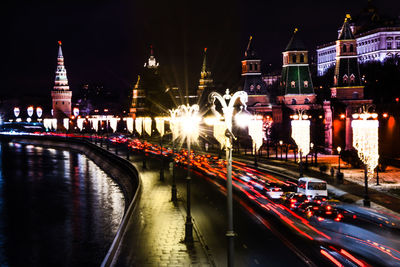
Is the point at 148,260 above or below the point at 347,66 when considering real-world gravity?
below

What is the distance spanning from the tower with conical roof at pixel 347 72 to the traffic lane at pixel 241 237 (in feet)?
141

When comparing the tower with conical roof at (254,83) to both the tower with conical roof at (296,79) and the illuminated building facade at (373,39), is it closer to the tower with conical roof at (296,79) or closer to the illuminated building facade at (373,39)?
the tower with conical roof at (296,79)

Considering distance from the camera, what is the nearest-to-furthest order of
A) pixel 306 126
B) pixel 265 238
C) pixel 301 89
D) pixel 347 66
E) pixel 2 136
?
pixel 265 238, pixel 306 126, pixel 347 66, pixel 301 89, pixel 2 136

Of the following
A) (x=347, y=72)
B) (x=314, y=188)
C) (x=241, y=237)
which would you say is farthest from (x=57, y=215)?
(x=347, y=72)

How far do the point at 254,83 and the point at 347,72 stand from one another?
96.3ft

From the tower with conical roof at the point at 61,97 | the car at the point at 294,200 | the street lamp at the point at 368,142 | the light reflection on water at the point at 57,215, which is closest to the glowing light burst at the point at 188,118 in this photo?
the car at the point at 294,200

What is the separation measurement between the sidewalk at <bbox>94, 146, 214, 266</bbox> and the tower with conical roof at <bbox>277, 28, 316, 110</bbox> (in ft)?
188

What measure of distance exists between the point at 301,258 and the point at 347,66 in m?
57.8

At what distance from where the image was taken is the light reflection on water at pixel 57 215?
105 feet

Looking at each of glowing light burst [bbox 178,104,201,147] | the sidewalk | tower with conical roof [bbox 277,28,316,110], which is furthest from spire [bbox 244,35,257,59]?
the sidewalk

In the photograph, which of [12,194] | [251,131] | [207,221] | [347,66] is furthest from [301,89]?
[207,221]

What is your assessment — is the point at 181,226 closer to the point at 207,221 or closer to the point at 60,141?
the point at 207,221

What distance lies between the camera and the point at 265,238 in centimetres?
2456

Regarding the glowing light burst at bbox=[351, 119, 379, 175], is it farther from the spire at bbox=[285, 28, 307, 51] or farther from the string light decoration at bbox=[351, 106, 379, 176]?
the spire at bbox=[285, 28, 307, 51]
